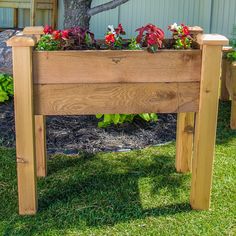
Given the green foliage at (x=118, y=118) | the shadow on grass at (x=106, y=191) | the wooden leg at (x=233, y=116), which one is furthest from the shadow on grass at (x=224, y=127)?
the shadow on grass at (x=106, y=191)

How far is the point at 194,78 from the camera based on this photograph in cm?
329

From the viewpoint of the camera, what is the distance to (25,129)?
3.27m

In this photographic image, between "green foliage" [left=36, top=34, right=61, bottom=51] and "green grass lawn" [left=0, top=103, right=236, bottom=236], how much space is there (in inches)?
40.5

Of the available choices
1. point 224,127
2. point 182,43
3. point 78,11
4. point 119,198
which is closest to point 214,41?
point 182,43

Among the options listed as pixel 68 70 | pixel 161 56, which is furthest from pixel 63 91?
pixel 161 56

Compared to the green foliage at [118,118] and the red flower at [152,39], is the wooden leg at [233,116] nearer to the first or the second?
the green foliage at [118,118]

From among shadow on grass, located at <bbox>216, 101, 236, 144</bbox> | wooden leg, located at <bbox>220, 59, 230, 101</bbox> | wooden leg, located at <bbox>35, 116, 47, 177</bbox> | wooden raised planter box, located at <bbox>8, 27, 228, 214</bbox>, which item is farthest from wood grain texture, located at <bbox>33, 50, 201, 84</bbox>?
wooden leg, located at <bbox>220, 59, 230, 101</bbox>

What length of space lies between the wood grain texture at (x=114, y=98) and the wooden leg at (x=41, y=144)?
1.98 ft

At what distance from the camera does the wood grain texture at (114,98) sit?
326 centimetres

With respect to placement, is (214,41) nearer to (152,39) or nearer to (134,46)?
(152,39)

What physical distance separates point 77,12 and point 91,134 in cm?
134

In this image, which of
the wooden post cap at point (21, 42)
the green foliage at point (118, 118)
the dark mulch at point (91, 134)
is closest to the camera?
the wooden post cap at point (21, 42)

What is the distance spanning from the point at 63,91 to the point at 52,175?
1.04m

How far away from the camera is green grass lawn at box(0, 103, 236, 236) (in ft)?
10.8
